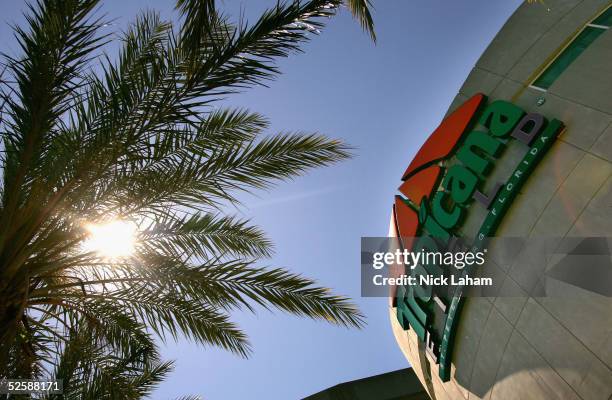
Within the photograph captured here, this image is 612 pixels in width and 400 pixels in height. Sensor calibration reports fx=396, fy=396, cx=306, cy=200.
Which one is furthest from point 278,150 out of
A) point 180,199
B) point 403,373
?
point 403,373

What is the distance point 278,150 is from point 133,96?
2199 mm

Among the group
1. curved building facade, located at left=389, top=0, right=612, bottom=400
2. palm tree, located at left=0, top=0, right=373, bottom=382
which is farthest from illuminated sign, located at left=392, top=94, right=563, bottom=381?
palm tree, located at left=0, top=0, right=373, bottom=382

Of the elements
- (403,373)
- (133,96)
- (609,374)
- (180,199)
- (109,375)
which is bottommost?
(403,373)

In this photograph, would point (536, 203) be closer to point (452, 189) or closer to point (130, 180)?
point (452, 189)

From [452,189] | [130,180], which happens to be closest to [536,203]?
[452,189]

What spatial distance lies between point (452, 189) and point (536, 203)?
1.92 m

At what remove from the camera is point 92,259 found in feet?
17.9

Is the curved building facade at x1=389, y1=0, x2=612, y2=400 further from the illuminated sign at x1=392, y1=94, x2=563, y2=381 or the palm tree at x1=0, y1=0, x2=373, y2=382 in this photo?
the palm tree at x1=0, y1=0, x2=373, y2=382

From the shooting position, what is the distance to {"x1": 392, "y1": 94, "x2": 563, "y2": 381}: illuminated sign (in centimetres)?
739

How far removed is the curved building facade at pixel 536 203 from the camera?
6.03m

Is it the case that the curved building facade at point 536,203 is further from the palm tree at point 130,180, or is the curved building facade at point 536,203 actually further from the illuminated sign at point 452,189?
the palm tree at point 130,180

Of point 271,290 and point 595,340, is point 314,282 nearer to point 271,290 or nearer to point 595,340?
point 271,290

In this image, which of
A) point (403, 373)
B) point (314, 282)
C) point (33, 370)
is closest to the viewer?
point (33, 370)

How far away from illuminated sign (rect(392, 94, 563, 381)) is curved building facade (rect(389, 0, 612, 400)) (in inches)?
1.8
